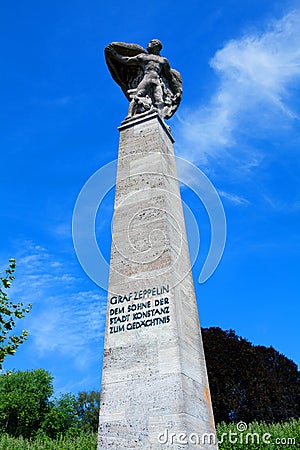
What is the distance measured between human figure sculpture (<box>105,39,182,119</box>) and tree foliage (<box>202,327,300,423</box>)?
2660 cm

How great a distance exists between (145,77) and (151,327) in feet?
24.5

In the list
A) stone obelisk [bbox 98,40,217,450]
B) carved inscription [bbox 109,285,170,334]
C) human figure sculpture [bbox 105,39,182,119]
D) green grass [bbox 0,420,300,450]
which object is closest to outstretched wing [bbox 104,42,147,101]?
human figure sculpture [bbox 105,39,182,119]

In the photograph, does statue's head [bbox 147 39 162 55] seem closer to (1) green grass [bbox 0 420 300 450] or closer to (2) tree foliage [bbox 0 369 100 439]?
(1) green grass [bbox 0 420 300 450]

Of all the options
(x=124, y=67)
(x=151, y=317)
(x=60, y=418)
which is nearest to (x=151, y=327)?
(x=151, y=317)

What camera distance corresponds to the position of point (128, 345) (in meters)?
7.25

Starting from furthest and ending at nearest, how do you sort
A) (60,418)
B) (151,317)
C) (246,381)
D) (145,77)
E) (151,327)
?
(60,418)
(246,381)
(145,77)
(151,317)
(151,327)

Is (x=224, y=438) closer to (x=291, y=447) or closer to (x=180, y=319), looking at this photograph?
(x=291, y=447)

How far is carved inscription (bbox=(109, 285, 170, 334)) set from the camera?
7.27 meters

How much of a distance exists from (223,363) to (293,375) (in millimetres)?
8444

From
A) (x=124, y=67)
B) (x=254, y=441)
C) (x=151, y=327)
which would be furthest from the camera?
(x=254, y=441)

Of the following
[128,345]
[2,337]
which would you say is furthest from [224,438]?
[128,345]

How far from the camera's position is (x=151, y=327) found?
7203 mm

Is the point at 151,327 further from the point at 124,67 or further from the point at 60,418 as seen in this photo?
the point at 60,418

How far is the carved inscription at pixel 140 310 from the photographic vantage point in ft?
23.9
